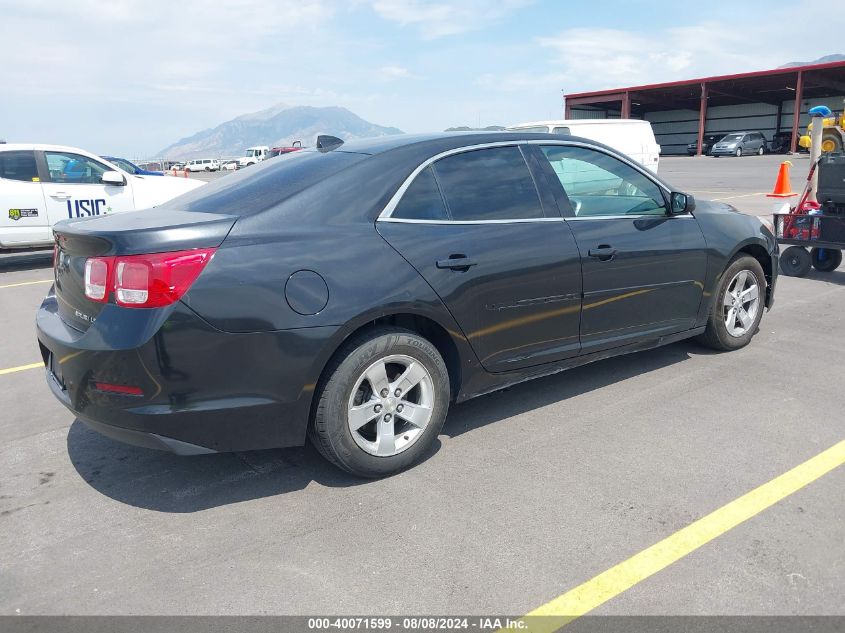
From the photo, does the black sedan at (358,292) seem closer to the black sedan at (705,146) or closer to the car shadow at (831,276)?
the car shadow at (831,276)

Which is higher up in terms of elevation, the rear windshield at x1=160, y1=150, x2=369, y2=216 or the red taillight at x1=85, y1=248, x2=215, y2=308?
the rear windshield at x1=160, y1=150, x2=369, y2=216

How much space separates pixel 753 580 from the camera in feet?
8.45

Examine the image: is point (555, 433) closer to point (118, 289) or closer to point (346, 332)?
point (346, 332)

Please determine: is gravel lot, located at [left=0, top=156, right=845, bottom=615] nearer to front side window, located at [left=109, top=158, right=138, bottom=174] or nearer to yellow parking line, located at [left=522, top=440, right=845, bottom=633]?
yellow parking line, located at [left=522, top=440, right=845, bottom=633]

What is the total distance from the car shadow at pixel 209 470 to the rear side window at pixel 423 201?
4.11 feet

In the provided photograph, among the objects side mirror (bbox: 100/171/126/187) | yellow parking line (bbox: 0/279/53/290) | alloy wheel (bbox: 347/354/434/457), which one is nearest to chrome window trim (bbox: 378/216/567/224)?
alloy wheel (bbox: 347/354/434/457)

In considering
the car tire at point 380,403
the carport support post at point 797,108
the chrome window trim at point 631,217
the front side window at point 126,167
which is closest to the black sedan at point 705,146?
the carport support post at point 797,108

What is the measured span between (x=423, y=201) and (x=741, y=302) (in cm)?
294

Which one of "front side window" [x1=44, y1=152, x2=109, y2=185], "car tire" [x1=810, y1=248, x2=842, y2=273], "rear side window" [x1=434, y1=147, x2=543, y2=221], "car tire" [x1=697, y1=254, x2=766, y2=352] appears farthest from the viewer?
"front side window" [x1=44, y1=152, x2=109, y2=185]

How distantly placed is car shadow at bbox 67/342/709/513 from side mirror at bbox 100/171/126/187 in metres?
7.14

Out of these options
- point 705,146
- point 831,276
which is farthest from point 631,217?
point 705,146

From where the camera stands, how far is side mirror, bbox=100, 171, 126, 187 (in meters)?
10.3

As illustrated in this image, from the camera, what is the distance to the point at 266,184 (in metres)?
3.53

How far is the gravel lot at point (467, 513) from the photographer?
2.55 metres
